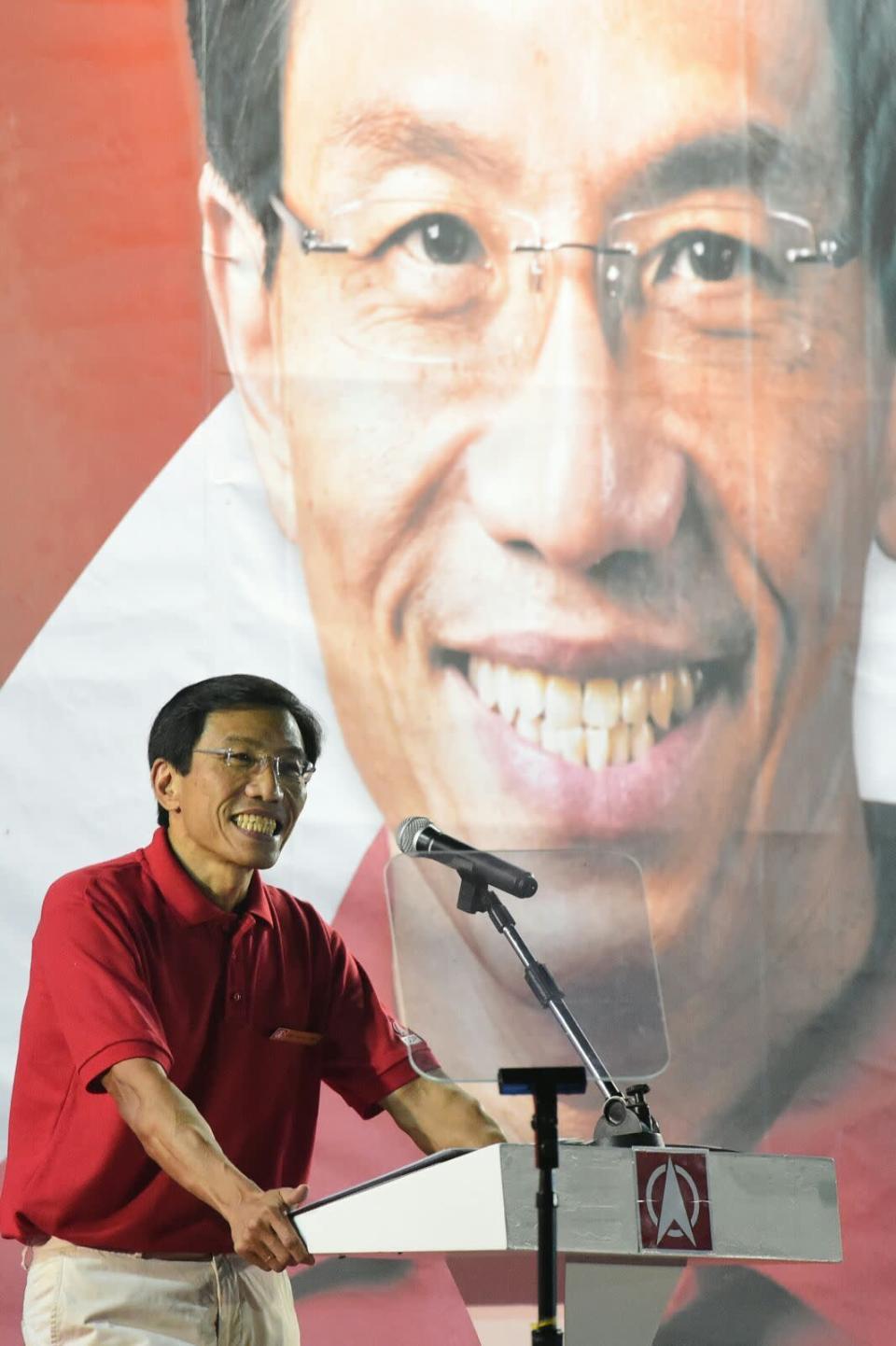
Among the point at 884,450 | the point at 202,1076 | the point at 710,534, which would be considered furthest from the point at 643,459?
the point at 202,1076

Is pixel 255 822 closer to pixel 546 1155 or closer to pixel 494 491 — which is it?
pixel 546 1155

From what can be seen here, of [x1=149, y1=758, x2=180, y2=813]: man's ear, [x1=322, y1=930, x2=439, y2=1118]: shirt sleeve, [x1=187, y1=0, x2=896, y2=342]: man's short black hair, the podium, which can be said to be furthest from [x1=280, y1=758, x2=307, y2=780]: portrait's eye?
[x1=187, y1=0, x2=896, y2=342]: man's short black hair

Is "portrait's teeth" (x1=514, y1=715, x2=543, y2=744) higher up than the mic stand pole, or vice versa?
"portrait's teeth" (x1=514, y1=715, x2=543, y2=744)

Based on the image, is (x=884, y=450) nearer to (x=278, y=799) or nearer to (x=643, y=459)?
(x=643, y=459)

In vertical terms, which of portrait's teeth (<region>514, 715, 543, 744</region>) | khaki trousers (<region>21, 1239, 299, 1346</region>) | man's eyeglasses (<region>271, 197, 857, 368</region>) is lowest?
khaki trousers (<region>21, 1239, 299, 1346</region>)

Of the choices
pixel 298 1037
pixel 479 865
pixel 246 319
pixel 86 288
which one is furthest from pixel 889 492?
pixel 479 865

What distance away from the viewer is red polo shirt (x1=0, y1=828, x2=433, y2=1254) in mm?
1882

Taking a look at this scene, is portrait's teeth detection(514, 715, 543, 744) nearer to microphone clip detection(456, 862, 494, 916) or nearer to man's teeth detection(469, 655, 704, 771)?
man's teeth detection(469, 655, 704, 771)

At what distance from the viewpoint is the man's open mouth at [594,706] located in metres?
3.15

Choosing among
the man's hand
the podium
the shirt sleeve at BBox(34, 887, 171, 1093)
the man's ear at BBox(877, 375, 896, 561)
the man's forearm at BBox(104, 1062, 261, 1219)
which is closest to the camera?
the podium

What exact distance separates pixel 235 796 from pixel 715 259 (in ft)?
5.70

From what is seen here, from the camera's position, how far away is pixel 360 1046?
212cm

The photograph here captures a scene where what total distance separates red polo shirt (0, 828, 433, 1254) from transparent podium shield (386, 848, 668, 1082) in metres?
0.35

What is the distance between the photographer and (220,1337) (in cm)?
194
